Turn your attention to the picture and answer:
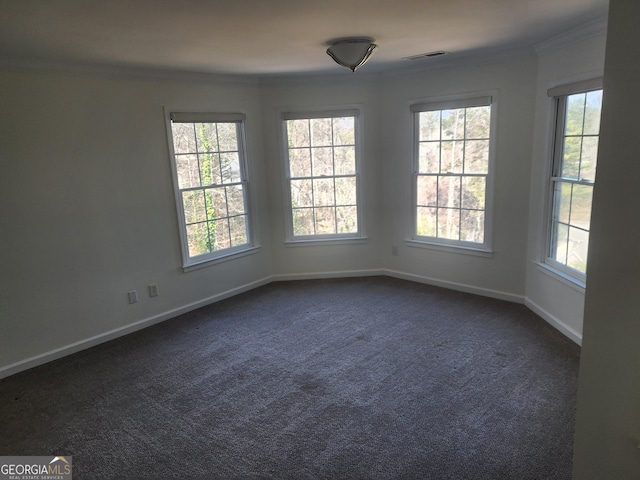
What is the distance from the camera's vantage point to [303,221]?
5.50 metres

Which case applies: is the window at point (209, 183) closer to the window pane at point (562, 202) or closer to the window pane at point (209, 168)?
the window pane at point (209, 168)

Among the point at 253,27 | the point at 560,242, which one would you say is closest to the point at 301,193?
the point at 253,27

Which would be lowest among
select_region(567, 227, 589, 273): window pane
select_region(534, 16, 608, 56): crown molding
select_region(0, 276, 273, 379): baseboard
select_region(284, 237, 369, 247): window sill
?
select_region(0, 276, 273, 379): baseboard

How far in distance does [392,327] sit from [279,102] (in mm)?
2958

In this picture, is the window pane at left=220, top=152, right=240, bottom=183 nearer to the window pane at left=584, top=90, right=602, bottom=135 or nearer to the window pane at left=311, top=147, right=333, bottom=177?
the window pane at left=311, top=147, right=333, bottom=177

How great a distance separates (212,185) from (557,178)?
3500mm

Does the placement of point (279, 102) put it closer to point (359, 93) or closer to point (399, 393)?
point (359, 93)

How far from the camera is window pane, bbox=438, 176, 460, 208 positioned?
483 cm

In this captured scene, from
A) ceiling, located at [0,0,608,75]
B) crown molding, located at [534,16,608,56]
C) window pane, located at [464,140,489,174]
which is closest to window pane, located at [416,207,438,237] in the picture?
window pane, located at [464,140,489,174]

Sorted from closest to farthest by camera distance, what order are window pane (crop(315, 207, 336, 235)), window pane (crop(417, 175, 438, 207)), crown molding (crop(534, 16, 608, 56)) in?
crown molding (crop(534, 16, 608, 56))
window pane (crop(417, 175, 438, 207))
window pane (crop(315, 207, 336, 235))

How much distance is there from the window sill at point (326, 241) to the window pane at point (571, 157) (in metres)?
2.43

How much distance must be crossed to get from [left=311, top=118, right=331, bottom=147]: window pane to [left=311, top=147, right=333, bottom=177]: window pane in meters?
0.07

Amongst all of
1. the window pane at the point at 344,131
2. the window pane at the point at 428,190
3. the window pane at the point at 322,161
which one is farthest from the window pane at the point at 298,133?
the window pane at the point at 428,190

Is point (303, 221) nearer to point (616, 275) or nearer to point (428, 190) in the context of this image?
point (428, 190)
